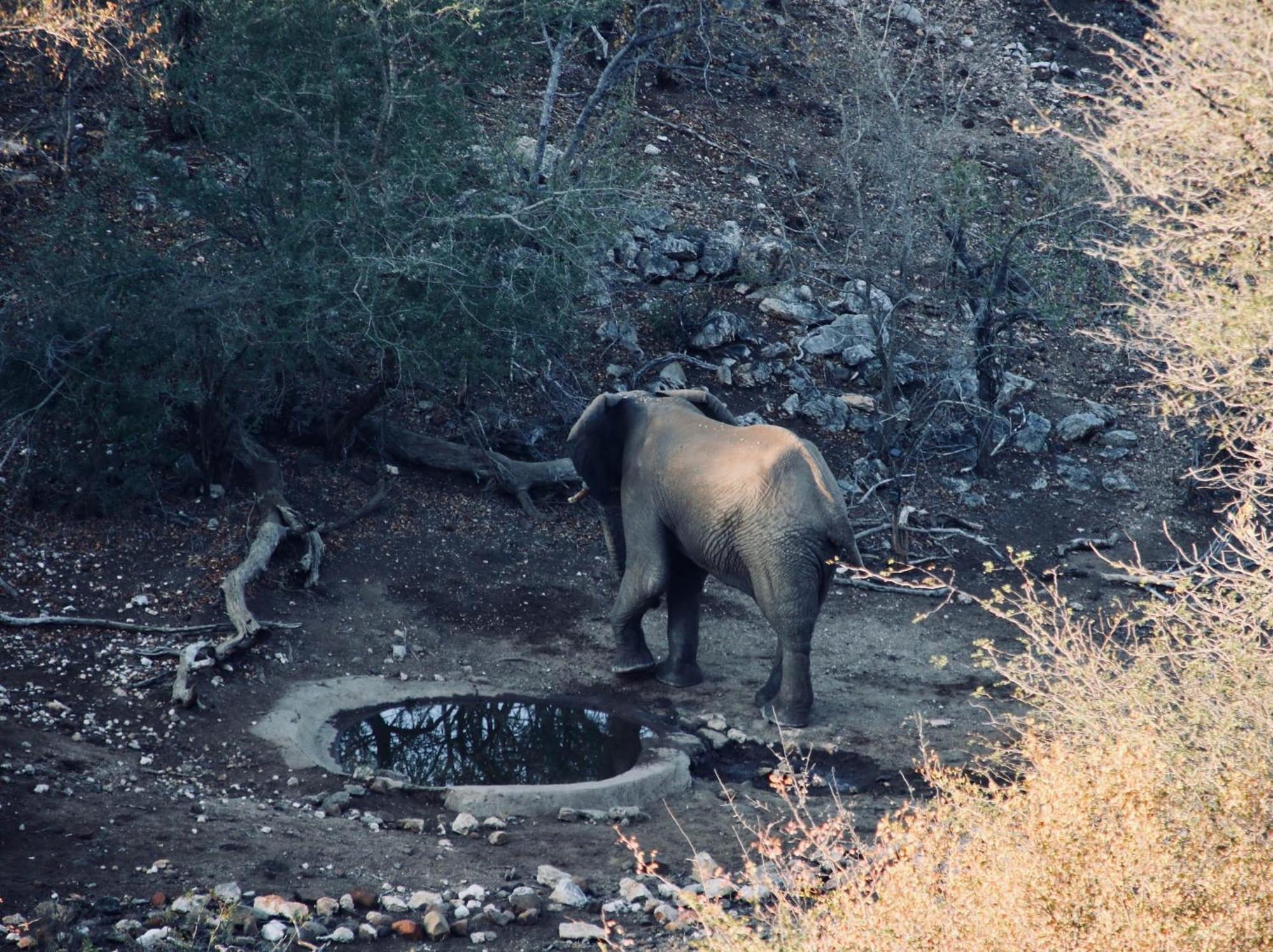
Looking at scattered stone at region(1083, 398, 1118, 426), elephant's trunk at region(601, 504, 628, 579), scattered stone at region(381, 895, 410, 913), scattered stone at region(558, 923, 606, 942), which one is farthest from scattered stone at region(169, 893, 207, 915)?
scattered stone at region(1083, 398, 1118, 426)

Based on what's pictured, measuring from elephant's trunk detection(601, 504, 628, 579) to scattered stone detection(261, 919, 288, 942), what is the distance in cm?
479

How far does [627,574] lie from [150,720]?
11.3ft

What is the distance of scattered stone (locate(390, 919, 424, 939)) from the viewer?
6457 millimetres

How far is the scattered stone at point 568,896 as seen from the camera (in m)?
6.93

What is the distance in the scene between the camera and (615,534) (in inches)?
422

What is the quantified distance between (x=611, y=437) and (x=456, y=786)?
10.2 ft

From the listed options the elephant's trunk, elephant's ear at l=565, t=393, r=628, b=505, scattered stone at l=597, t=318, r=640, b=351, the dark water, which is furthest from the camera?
scattered stone at l=597, t=318, r=640, b=351

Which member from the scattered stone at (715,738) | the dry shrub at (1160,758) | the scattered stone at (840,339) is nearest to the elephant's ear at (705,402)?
the scattered stone at (715,738)

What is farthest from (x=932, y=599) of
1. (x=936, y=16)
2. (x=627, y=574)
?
(x=936, y=16)

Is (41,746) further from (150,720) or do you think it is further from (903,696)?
(903,696)

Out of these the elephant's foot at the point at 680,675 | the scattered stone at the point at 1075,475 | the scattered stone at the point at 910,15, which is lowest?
the elephant's foot at the point at 680,675

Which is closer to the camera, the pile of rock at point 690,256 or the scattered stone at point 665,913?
the scattered stone at point 665,913

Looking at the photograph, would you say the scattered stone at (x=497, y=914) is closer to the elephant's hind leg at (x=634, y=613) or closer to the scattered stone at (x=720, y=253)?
the elephant's hind leg at (x=634, y=613)

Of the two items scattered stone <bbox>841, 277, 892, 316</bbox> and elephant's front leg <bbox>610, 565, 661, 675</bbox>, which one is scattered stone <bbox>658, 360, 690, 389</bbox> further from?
elephant's front leg <bbox>610, 565, 661, 675</bbox>
